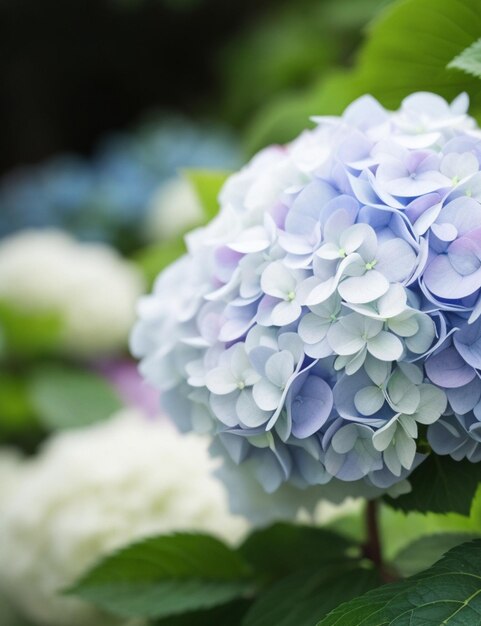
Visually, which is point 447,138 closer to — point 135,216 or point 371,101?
point 371,101

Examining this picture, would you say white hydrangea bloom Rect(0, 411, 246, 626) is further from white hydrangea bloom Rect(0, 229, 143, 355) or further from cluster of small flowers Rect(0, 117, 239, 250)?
cluster of small flowers Rect(0, 117, 239, 250)

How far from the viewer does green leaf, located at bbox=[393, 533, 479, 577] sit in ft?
1.98

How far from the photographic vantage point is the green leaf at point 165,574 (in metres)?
0.62

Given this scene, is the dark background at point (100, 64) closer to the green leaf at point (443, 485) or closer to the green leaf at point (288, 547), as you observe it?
the green leaf at point (288, 547)

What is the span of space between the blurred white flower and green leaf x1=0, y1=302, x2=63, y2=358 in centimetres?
33

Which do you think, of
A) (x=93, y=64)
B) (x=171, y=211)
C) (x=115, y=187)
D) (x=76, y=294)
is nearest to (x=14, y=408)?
(x=76, y=294)

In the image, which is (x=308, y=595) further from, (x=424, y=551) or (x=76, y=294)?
(x=76, y=294)

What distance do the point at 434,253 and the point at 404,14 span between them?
0.19 meters

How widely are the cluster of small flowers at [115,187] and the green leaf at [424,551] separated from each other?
1165 mm

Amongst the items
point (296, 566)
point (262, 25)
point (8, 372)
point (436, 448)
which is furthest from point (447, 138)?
point (262, 25)

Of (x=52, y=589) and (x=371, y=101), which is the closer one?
(x=371, y=101)

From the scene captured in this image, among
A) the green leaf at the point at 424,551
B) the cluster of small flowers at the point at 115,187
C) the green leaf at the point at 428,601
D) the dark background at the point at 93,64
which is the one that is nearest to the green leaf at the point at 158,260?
the cluster of small flowers at the point at 115,187

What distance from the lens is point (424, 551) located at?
62 cm

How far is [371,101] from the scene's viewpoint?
0.53m
